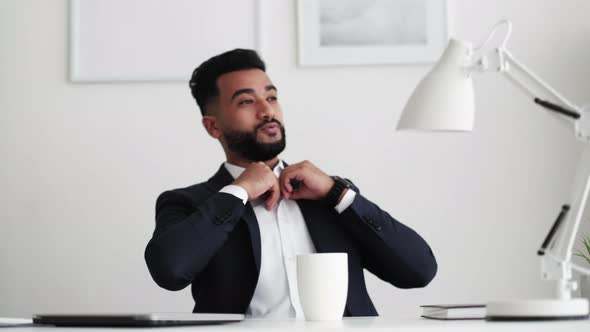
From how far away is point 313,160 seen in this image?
8.36 ft

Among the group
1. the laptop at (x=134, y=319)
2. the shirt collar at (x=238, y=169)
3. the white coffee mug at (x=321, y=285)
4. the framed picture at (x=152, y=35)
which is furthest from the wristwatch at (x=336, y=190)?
the framed picture at (x=152, y=35)

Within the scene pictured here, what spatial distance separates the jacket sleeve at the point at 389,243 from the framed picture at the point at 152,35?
0.95 m

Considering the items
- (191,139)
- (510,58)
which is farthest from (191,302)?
(510,58)

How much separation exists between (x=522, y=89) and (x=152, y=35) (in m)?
1.79

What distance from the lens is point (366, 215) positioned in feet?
5.96

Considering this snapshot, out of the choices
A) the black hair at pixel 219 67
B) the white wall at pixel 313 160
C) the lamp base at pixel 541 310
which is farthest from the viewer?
the white wall at pixel 313 160

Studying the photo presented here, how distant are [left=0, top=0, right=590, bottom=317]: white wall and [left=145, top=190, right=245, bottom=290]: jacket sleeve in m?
0.76

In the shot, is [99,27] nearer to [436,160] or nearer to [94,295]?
[94,295]

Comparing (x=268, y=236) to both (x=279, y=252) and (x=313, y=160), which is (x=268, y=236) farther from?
(x=313, y=160)

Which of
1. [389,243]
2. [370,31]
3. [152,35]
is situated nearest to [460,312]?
[389,243]

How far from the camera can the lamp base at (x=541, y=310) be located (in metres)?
0.91

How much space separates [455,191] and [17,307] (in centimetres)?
148

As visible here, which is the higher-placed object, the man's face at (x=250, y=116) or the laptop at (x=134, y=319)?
the man's face at (x=250, y=116)

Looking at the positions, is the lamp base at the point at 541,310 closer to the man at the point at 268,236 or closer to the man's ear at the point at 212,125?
the man at the point at 268,236
